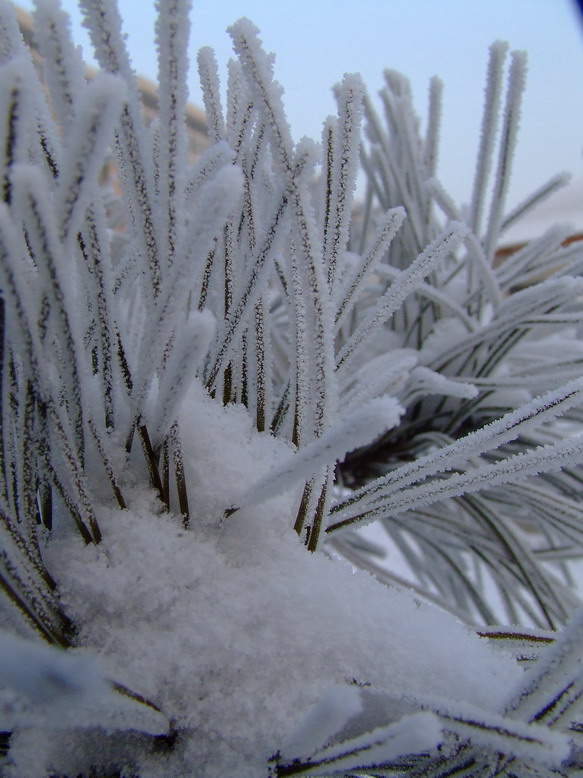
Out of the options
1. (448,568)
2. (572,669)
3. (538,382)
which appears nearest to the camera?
(572,669)

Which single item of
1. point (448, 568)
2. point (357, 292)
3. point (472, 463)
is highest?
point (357, 292)

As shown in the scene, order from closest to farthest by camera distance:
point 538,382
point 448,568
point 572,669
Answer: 1. point 572,669
2. point 538,382
3. point 448,568

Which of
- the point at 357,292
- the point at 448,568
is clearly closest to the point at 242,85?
the point at 357,292

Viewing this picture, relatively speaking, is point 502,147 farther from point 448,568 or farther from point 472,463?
point 448,568

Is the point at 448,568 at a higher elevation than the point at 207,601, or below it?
below
